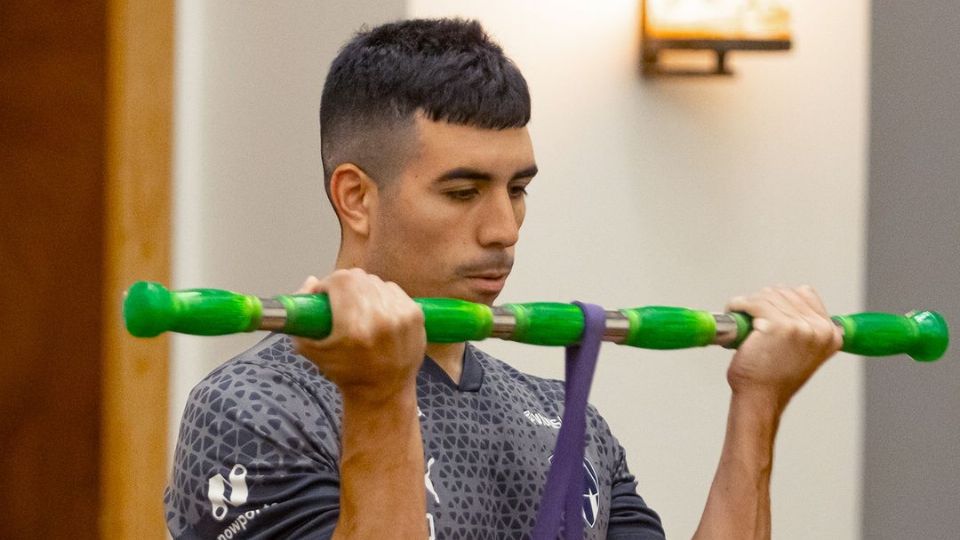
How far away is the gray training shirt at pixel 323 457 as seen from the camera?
162 cm

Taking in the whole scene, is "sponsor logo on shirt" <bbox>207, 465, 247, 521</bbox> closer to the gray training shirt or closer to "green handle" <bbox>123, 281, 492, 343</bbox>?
the gray training shirt

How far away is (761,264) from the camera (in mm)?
2975

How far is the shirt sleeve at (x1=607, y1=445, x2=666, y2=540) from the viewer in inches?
76.0

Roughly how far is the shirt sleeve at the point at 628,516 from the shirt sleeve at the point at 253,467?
16.1 inches

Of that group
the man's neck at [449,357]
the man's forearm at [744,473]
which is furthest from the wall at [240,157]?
the man's forearm at [744,473]

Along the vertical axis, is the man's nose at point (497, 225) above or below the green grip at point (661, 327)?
above

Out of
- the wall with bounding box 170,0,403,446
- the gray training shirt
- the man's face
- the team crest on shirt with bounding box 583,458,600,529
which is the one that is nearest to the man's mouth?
the man's face

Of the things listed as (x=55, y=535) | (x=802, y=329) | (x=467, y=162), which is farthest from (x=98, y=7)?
(x=802, y=329)

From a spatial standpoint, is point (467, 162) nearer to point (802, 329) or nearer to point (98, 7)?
point (802, 329)

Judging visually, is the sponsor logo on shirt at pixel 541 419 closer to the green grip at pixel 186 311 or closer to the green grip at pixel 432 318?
the green grip at pixel 432 318

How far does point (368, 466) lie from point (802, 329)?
0.55 metres

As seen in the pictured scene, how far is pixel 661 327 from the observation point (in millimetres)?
1673

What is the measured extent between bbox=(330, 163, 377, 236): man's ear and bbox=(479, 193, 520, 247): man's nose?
15 centimetres

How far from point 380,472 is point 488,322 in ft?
0.55
